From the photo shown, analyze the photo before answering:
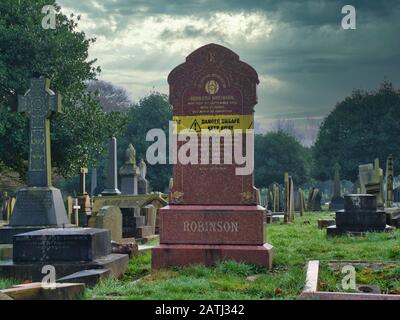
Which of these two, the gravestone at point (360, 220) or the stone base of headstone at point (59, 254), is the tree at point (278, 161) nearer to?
the gravestone at point (360, 220)

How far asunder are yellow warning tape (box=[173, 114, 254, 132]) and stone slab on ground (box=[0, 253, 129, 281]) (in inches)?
102

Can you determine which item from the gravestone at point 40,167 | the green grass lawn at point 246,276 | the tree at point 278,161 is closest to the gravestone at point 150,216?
the gravestone at point 40,167

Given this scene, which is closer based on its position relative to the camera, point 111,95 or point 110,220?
point 110,220

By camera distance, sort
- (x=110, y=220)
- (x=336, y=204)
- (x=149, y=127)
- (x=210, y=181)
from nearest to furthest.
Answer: (x=210, y=181) < (x=110, y=220) < (x=336, y=204) < (x=149, y=127)

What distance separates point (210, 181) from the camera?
423 inches

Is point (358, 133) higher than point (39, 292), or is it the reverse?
point (358, 133)

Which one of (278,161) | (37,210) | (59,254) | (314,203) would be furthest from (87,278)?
(278,161)

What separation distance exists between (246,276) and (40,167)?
27.9ft

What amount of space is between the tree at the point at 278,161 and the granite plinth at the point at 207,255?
4716cm

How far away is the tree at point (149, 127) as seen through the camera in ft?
152

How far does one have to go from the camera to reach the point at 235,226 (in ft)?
34.5

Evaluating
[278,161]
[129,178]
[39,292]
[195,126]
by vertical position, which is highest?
[278,161]

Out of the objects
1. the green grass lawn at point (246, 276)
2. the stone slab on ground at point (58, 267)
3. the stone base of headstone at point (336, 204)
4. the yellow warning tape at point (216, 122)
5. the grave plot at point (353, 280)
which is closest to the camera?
the grave plot at point (353, 280)

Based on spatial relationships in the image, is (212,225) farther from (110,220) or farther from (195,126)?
(110,220)
